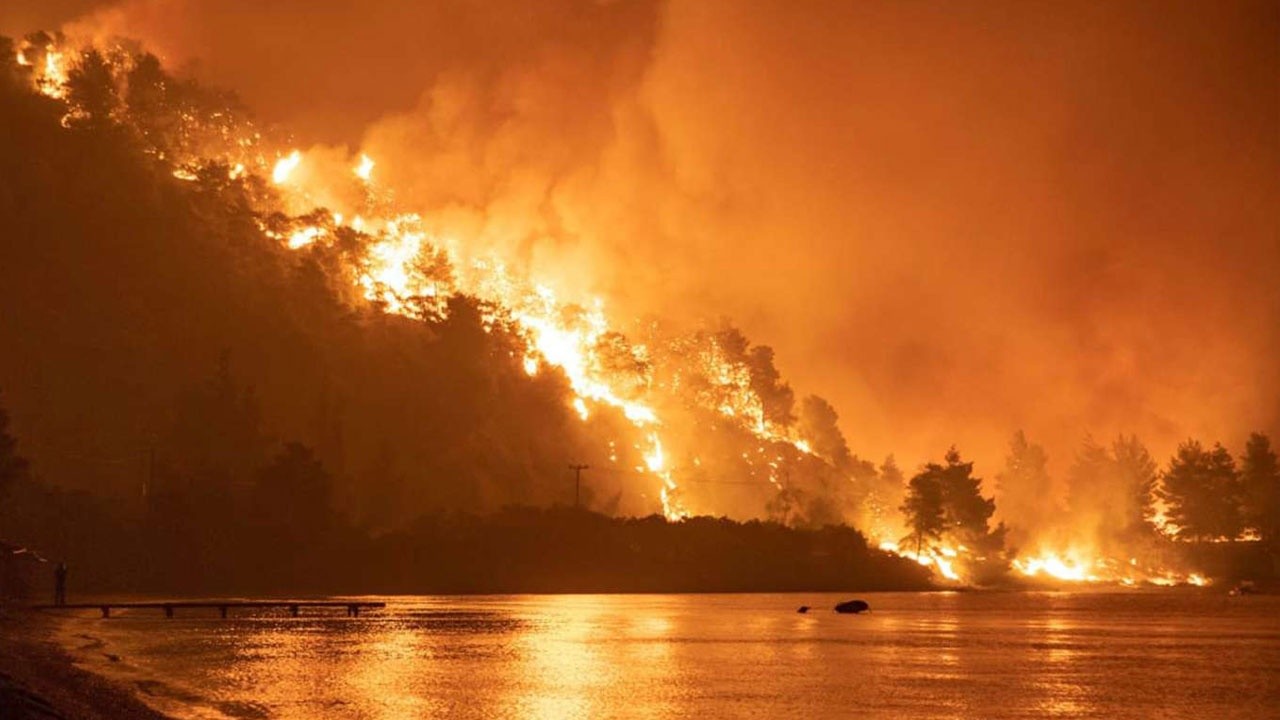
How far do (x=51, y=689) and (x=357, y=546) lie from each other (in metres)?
103

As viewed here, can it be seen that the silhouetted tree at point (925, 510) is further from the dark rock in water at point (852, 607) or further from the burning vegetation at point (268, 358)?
the dark rock in water at point (852, 607)

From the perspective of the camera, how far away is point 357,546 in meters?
139

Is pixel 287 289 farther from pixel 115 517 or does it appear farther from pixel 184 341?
pixel 115 517

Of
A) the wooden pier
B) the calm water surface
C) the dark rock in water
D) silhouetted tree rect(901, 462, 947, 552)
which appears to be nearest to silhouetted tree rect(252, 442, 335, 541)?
the wooden pier

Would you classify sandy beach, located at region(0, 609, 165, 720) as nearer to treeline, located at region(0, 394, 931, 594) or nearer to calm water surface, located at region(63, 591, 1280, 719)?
calm water surface, located at region(63, 591, 1280, 719)

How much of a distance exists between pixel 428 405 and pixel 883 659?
114979mm

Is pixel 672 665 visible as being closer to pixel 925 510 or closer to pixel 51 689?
pixel 51 689

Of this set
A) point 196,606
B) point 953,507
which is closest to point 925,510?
point 953,507

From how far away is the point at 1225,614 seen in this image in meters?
128

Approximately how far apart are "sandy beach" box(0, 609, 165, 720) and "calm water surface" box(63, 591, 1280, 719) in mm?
1574

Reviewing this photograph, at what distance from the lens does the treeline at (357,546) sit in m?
127

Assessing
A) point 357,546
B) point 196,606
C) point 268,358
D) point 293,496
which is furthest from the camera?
point 268,358

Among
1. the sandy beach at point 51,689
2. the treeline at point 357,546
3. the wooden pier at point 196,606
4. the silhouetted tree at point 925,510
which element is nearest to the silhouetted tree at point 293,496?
the treeline at point 357,546

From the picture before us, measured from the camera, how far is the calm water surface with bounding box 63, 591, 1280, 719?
4444 cm
